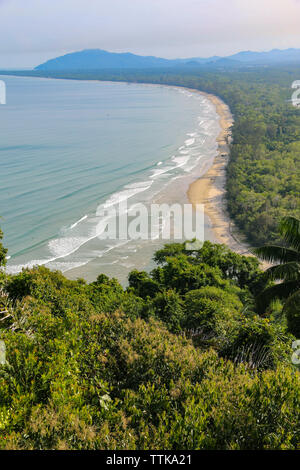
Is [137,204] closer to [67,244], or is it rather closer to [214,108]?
[67,244]

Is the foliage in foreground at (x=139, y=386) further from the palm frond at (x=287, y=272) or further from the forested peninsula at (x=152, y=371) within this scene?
the palm frond at (x=287, y=272)

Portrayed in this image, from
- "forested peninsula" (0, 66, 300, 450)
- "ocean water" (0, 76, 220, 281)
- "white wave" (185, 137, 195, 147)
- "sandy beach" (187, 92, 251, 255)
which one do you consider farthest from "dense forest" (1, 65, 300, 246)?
"forested peninsula" (0, 66, 300, 450)

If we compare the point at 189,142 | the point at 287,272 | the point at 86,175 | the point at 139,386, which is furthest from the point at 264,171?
the point at 139,386

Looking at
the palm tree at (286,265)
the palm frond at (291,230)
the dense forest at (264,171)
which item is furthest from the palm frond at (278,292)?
the dense forest at (264,171)

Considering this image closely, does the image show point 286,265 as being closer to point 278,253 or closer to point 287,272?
point 287,272

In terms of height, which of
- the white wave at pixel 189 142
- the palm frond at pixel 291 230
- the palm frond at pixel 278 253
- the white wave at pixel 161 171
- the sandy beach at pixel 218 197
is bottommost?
the sandy beach at pixel 218 197

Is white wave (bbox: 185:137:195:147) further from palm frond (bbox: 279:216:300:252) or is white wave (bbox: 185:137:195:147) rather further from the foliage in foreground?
palm frond (bbox: 279:216:300:252)
